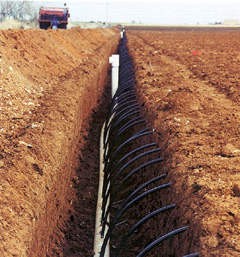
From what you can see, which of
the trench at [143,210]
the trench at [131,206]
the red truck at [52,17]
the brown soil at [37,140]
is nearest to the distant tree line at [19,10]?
the red truck at [52,17]

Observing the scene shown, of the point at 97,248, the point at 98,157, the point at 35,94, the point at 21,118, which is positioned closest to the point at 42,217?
the point at 97,248

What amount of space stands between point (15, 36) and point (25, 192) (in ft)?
28.0

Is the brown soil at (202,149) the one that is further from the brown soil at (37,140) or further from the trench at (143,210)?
the brown soil at (37,140)

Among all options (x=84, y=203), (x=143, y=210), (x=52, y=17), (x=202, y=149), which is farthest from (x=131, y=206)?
(x=52, y=17)

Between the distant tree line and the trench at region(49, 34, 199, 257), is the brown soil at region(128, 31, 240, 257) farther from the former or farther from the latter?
the distant tree line

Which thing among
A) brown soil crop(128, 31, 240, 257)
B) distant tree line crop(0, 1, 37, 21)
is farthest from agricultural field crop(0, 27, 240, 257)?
distant tree line crop(0, 1, 37, 21)

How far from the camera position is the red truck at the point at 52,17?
34531 millimetres

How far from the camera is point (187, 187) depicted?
4781mm

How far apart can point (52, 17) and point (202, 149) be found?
30.5 meters

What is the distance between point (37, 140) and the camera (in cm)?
666

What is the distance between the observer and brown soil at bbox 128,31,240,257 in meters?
3.98

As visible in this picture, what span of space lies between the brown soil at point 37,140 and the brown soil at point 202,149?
1.44 metres

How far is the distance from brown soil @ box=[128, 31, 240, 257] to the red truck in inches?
945

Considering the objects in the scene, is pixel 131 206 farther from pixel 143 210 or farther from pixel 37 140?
pixel 37 140
